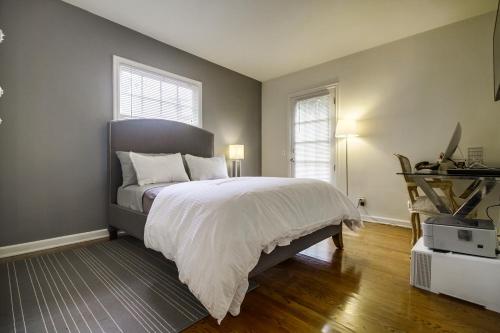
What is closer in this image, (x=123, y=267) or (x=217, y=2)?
(x=123, y=267)

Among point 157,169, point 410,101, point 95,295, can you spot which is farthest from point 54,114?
point 410,101

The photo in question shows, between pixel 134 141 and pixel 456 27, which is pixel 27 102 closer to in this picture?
pixel 134 141

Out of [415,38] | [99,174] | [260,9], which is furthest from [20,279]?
[415,38]

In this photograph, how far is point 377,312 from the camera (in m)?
1.37

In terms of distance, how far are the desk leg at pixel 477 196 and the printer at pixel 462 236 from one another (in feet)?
0.19

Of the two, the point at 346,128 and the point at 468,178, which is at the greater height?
the point at 346,128

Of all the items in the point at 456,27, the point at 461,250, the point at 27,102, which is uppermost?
the point at 456,27

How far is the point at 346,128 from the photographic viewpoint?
3.47 meters

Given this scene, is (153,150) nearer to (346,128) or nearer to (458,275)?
(346,128)

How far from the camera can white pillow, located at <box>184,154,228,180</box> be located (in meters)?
3.03

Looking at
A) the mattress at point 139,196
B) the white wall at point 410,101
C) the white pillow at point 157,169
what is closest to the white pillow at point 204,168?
the white pillow at point 157,169

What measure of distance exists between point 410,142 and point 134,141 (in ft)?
11.9

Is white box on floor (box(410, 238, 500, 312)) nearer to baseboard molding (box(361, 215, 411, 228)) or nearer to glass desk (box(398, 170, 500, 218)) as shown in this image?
glass desk (box(398, 170, 500, 218))

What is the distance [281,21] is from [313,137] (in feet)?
6.60
